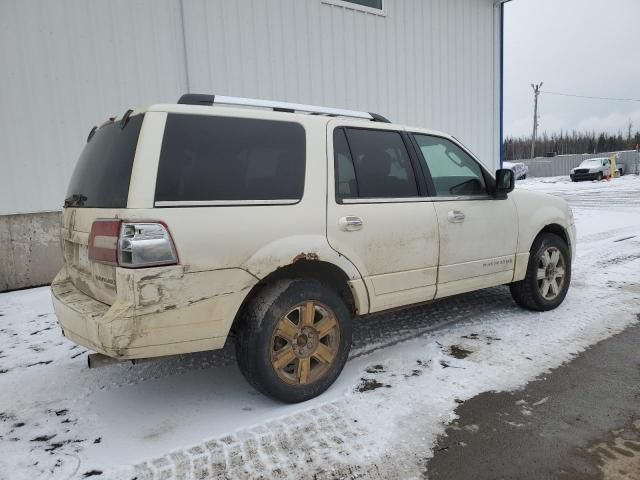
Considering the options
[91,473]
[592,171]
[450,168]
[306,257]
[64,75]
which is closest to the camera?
[91,473]

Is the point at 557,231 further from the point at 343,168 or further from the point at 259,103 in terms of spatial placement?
the point at 259,103

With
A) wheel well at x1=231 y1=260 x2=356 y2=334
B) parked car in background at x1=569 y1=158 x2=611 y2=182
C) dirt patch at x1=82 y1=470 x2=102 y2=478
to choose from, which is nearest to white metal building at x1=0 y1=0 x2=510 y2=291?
wheel well at x1=231 y1=260 x2=356 y2=334

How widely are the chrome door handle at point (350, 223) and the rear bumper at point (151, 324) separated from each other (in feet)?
2.67

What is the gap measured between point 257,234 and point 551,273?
11.2ft

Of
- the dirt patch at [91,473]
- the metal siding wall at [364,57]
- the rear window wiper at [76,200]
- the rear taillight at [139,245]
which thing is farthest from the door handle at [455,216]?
the metal siding wall at [364,57]

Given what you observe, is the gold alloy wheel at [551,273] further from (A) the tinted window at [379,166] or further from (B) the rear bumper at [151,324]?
(B) the rear bumper at [151,324]

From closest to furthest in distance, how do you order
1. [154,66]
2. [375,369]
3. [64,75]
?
1. [375,369]
2. [64,75]
3. [154,66]

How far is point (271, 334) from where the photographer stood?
111 inches

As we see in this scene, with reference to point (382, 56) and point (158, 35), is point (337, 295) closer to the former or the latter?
point (158, 35)

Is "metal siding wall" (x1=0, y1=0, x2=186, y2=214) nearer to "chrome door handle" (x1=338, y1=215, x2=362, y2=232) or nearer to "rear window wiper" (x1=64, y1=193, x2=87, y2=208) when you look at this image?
"rear window wiper" (x1=64, y1=193, x2=87, y2=208)

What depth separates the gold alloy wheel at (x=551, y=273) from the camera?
464 centimetres

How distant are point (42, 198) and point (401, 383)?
5.52 metres

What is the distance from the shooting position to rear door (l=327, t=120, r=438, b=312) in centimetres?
321

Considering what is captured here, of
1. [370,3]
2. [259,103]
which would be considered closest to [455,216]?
[259,103]
